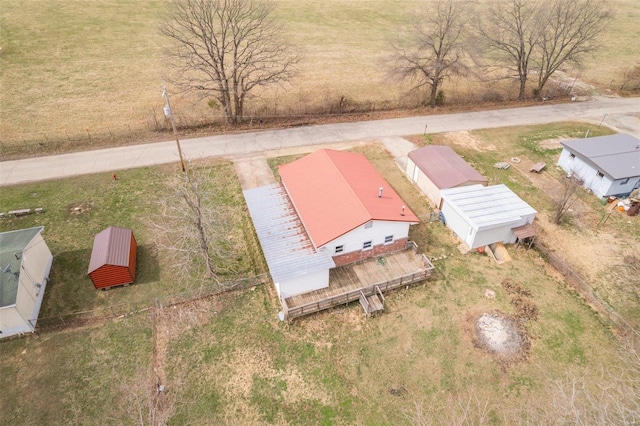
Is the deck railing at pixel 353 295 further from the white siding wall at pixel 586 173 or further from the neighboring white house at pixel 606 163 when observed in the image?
the neighboring white house at pixel 606 163

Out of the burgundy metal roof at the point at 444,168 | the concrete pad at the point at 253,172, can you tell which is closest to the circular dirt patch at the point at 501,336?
the burgundy metal roof at the point at 444,168

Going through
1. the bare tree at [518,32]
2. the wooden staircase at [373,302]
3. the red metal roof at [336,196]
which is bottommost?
the wooden staircase at [373,302]

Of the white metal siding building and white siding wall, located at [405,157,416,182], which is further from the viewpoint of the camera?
white siding wall, located at [405,157,416,182]

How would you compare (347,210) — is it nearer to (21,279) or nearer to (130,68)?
(21,279)

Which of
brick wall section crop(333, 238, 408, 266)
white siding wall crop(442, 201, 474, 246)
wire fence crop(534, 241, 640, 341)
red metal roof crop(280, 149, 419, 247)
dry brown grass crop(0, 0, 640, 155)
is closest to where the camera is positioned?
wire fence crop(534, 241, 640, 341)

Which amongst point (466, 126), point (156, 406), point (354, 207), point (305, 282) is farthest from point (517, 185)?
point (156, 406)

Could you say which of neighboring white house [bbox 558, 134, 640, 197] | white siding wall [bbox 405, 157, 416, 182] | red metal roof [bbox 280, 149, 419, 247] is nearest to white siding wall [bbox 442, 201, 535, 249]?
red metal roof [bbox 280, 149, 419, 247]

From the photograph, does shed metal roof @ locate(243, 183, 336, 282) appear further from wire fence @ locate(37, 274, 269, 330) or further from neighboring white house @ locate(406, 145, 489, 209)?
neighboring white house @ locate(406, 145, 489, 209)
